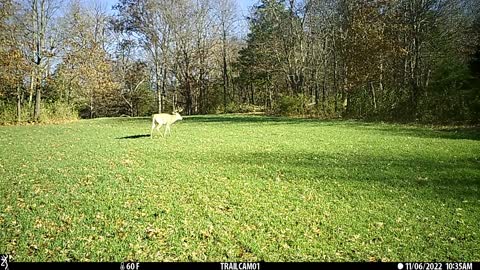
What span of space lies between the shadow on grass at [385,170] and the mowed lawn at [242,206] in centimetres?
3

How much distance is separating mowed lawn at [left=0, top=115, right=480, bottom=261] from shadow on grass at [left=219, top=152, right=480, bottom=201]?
0.03 metres

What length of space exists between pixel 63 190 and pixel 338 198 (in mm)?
5353

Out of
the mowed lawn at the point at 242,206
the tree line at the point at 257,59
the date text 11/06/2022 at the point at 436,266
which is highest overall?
the tree line at the point at 257,59

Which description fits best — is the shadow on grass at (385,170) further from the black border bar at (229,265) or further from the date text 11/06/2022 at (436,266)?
the black border bar at (229,265)

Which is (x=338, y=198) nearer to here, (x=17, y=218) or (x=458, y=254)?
(x=458, y=254)

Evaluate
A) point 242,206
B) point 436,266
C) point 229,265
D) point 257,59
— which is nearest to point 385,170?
point 242,206

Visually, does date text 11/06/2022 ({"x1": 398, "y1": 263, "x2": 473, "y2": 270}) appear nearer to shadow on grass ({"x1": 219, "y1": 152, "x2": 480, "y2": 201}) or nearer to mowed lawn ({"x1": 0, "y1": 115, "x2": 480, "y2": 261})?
mowed lawn ({"x1": 0, "y1": 115, "x2": 480, "y2": 261})

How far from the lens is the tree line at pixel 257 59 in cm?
2492

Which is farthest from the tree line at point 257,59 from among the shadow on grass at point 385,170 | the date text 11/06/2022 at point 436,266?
the date text 11/06/2022 at point 436,266

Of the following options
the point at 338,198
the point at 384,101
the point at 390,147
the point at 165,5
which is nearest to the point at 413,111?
the point at 384,101

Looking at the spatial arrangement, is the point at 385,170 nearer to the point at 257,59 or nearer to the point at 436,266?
the point at 436,266

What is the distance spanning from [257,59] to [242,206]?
38163 millimetres

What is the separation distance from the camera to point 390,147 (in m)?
12.0

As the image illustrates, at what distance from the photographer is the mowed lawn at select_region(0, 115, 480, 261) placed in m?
4.44
